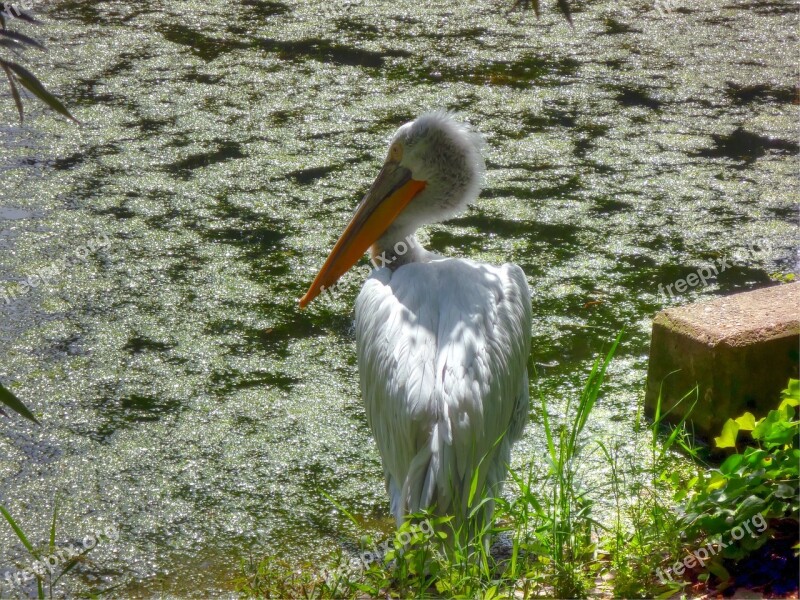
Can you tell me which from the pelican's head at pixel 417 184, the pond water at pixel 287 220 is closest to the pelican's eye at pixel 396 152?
the pelican's head at pixel 417 184

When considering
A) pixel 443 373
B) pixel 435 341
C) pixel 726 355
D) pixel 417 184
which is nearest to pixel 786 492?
pixel 443 373

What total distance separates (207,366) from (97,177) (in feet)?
6.64

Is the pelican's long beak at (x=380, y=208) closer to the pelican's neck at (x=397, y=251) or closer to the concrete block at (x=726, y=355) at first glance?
the pelican's neck at (x=397, y=251)

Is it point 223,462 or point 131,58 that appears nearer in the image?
point 223,462

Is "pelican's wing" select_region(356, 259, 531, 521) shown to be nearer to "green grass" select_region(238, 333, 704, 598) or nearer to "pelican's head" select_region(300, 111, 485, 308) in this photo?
"green grass" select_region(238, 333, 704, 598)

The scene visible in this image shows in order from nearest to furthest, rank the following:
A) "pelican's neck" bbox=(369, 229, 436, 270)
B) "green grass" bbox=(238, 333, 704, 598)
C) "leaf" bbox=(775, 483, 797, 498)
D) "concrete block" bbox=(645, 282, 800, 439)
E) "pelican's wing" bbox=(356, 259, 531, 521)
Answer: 1. "leaf" bbox=(775, 483, 797, 498)
2. "green grass" bbox=(238, 333, 704, 598)
3. "pelican's wing" bbox=(356, 259, 531, 521)
4. "concrete block" bbox=(645, 282, 800, 439)
5. "pelican's neck" bbox=(369, 229, 436, 270)

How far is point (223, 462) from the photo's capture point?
3789mm

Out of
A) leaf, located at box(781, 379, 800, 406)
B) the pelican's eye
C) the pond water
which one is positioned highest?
the pelican's eye

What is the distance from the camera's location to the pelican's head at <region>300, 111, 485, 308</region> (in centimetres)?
389

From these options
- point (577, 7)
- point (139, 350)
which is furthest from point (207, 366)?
point (577, 7)

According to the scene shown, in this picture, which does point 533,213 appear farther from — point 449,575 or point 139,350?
point 449,575

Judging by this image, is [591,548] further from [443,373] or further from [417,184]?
[417,184]

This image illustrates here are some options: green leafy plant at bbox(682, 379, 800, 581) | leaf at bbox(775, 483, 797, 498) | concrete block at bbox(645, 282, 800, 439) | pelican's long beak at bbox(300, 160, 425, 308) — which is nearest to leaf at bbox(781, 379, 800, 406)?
green leafy plant at bbox(682, 379, 800, 581)

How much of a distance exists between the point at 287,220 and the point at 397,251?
1.72 m
